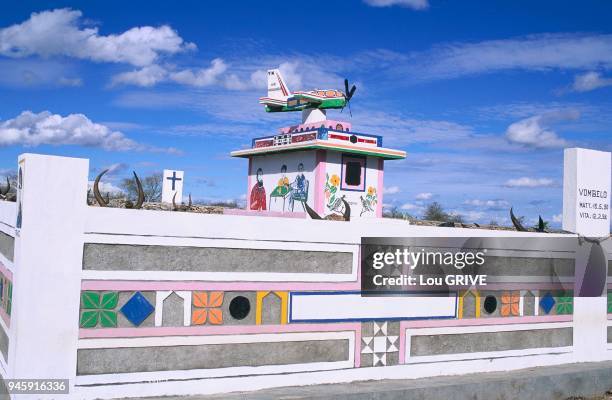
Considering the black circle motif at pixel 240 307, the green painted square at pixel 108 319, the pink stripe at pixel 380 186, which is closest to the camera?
the green painted square at pixel 108 319

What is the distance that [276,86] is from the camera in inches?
616

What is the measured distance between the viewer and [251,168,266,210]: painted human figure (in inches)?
576

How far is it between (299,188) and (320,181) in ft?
2.12

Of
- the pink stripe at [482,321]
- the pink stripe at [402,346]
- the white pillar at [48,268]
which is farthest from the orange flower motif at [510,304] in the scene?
the white pillar at [48,268]

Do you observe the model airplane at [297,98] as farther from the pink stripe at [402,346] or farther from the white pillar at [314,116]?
the pink stripe at [402,346]

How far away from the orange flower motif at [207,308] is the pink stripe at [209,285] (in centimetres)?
9

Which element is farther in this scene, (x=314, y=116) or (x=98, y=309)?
(x=314, y=116)

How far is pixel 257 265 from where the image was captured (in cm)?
805

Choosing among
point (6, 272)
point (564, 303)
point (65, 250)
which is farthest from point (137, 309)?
point (564, 303)

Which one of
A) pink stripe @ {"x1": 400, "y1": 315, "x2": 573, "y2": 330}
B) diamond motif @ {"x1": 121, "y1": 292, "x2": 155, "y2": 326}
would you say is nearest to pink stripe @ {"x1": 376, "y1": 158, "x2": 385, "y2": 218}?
pink stripe @ {"x1": 400, "y1": 315, "x2": 573, "y2": 330}

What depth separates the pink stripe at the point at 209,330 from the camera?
7.14 metres

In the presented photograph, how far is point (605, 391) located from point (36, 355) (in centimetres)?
855

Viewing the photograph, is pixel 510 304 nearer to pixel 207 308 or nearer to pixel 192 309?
pixel 207 308

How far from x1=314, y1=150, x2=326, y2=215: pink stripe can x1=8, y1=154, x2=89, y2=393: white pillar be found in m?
6.55
